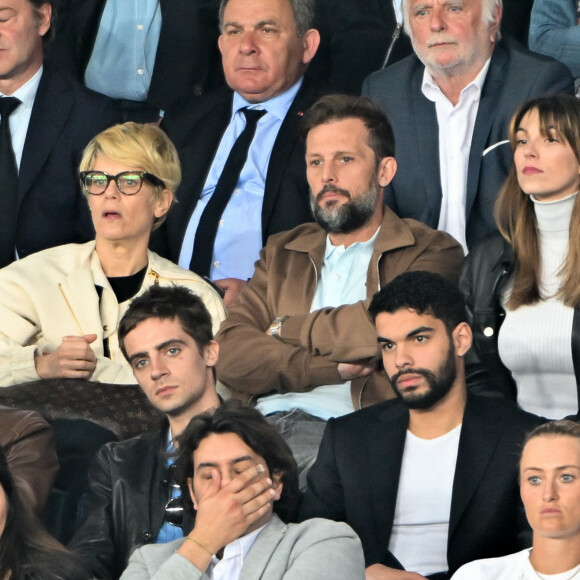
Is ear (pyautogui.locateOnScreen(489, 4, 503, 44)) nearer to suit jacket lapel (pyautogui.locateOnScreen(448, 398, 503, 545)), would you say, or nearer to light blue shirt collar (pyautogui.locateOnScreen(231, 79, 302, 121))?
light blue shirt collar (pyautogui.locateOnScreen(231, 79, 302, 121))

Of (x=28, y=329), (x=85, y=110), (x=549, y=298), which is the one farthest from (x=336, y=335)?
(x=85, y=110)

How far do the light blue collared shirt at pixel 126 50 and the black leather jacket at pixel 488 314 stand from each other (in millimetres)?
2194

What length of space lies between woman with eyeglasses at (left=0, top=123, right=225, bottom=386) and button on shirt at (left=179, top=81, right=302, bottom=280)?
412mm

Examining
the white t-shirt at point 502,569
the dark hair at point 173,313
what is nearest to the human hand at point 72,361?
the dark hair at point 173,313

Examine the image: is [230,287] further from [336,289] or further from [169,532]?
[169,532]

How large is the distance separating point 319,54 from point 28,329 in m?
1.86

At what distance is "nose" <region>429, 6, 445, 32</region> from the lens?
19.3 ft

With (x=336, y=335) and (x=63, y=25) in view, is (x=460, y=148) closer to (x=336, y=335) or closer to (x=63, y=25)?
(x=336, y=335)

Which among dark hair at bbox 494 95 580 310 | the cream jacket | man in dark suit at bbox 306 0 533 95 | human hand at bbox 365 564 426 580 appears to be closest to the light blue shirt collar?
man in dark suit at bbox 306 0 533 95

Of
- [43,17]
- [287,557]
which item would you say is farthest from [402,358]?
[43,17]

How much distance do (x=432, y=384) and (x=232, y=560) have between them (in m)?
0.77

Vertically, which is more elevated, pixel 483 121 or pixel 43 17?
pixel 43 17

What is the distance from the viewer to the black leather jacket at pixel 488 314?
4.94 metres

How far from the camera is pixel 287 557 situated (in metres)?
4.02
